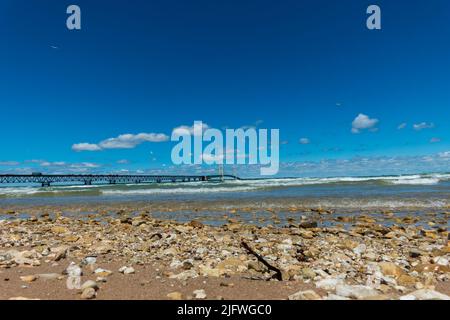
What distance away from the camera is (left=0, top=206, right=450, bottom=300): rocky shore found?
11.5ft

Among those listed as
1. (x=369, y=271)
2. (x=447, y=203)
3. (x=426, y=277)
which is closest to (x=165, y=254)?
(x=369, y=271)

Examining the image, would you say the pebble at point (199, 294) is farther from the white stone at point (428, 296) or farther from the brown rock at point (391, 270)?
the brown rock at point (391, 270)

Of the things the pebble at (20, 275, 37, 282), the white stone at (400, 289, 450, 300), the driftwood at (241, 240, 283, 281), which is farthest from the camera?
the driftwood at (241, 240, 283, 281)

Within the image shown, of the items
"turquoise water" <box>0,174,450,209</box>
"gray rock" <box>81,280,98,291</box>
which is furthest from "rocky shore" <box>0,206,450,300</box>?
"turquoise water" <box>0,174,450,209</box>

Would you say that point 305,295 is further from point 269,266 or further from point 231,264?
point 231,264

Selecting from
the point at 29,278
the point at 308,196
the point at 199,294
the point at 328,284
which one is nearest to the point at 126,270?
the point at 29,278

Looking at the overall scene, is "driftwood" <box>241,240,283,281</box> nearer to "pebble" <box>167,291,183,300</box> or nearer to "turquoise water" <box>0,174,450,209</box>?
"pebble" <box>167,291,183,300</box>

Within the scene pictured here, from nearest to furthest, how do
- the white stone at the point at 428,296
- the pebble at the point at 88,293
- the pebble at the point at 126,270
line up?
1. the white stone at the point at 428,296
2. the pebble at the point at 88,293
3. the pebble at the point at 126,270

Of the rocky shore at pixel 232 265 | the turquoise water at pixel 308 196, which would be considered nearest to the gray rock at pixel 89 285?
the rocky shore at pixel 232 265

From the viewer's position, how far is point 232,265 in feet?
15.1

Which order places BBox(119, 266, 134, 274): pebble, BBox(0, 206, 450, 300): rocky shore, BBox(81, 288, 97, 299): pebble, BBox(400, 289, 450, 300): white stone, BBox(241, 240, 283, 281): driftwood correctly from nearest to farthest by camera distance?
BBox(400, 289, 450, 300): white stone
BBox(81, 288, 97, 299): pebble
BBox(0, 206, 450, 300): rocky shore
BBox(241, 240, 283, 281): driftwood
BBox(119, 266, 134, 274): pebble

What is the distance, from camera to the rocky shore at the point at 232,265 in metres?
3.50

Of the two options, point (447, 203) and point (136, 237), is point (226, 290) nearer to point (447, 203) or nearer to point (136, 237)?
point (136, 237)

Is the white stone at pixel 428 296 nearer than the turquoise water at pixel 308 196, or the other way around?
the white stone at pixel 428 296
